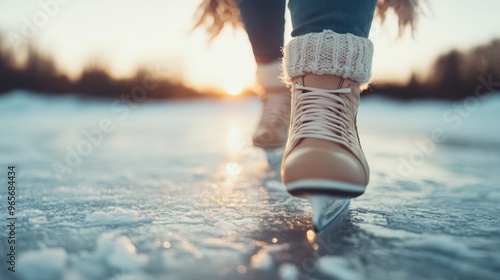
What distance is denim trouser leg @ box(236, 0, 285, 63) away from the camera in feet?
5.06

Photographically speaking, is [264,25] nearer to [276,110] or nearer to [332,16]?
[276,110]

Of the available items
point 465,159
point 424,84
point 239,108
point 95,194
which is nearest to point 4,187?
point 95,194

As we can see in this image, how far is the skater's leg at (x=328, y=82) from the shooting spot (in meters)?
0.80

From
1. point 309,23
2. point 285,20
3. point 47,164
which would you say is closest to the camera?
point 309,23

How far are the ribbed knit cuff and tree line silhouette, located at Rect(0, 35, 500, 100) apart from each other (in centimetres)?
519

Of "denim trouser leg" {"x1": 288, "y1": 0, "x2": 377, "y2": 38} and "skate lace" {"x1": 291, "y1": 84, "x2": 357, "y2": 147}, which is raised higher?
"denim trouser leg" {"x1": 288, "y1": 0, "x2": 377, "y2": 38}

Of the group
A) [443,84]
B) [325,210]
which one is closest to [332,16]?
[325,210]

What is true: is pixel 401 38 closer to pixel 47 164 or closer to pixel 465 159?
pixel 465 159

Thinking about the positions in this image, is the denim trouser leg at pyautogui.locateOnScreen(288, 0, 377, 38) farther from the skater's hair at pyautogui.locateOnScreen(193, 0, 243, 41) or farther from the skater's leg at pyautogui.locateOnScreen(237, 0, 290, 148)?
the skater's hair at pyautogui.locateOnScreen(193, 0, 243, 41)

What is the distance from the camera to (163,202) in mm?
1006

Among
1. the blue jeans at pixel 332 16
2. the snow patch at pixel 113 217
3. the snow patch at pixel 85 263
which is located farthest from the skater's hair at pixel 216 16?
the snow patch at pixel 85 263

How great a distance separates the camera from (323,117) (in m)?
0.87

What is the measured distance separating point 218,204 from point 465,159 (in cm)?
149

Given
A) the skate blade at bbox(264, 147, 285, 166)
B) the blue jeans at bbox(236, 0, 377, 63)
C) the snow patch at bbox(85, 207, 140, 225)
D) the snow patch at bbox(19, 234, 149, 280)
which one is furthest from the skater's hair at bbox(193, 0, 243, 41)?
the snow patch at bbox(19, 234, 149, 280)
